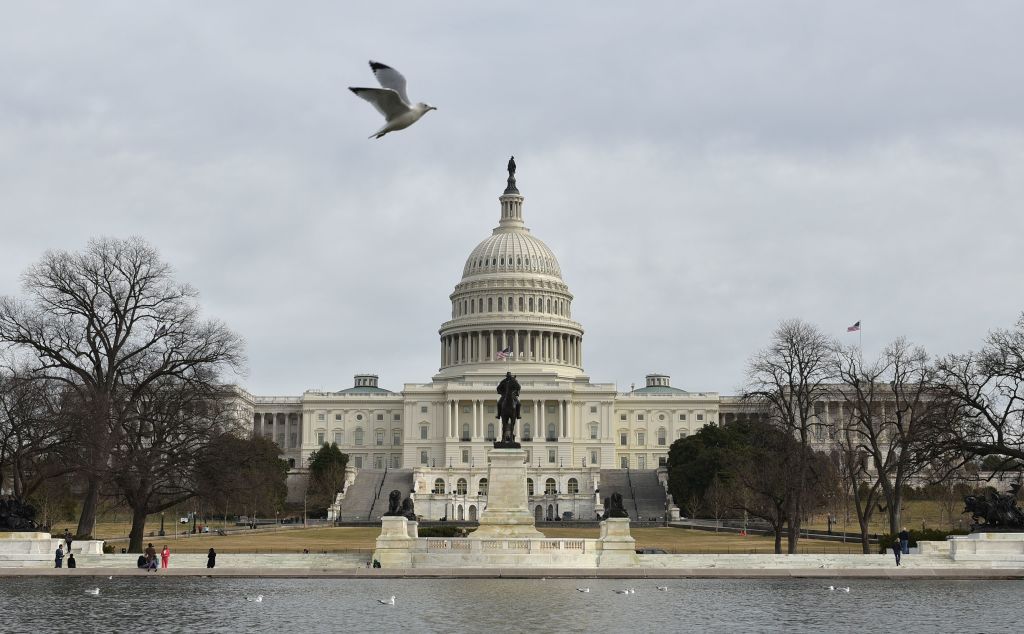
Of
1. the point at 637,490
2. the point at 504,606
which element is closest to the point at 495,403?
the point at 637,490

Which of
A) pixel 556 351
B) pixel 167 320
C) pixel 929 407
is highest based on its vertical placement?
pixel 556 351

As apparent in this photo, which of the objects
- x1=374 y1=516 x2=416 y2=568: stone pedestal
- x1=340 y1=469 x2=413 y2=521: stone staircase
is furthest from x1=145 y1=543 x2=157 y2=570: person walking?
x1=340 y1=469 x2=413 y2=521: stone staircase

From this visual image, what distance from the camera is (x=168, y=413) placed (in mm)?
61625

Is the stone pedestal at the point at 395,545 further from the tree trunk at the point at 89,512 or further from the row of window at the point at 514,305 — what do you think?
the row of window at the point at 514,305

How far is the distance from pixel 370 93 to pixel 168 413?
39604 mm

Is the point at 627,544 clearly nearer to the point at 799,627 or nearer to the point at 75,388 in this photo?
the point at 799,627

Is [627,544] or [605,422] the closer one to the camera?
[627,544]

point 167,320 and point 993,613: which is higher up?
point 167,320

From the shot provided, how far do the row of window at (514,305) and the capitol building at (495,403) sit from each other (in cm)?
13

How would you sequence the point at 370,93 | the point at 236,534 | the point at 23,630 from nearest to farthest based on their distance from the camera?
the point at 370,93, the point at 23,630, the point at 236,534

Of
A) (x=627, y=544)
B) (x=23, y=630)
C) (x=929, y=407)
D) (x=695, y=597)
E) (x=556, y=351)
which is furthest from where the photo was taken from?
(x=556, y=351)

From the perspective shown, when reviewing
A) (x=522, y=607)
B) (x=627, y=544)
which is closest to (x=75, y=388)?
(x=627, y=544)

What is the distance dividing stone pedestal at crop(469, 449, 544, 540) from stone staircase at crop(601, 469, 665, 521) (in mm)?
71998

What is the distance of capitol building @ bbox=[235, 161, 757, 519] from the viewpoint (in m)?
177
